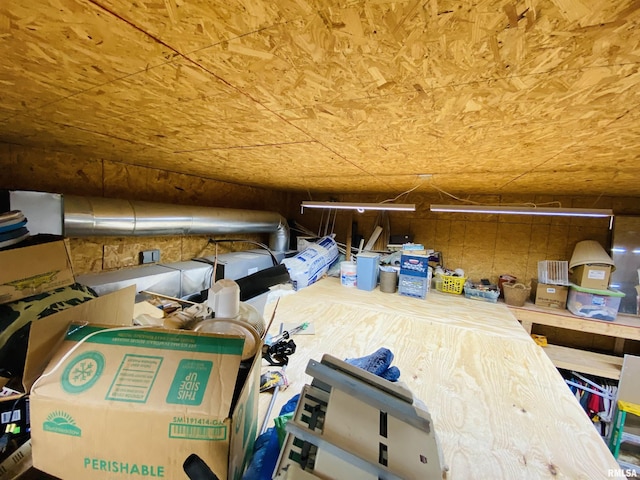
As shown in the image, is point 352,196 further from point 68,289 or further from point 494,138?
point 68,289

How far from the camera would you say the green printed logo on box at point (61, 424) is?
65 centimetres

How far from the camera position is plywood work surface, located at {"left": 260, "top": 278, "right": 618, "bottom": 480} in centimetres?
104

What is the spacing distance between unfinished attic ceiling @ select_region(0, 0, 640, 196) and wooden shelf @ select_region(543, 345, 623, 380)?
2.58m

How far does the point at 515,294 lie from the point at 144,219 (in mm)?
4048

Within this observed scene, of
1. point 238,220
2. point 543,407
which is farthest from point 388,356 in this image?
point 238,220

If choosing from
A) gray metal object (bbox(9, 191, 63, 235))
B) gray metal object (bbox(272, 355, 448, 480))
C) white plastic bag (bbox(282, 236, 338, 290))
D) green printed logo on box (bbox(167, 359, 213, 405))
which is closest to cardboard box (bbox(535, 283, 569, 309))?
white plastic bag (bbox(282, 236, 338, 290))

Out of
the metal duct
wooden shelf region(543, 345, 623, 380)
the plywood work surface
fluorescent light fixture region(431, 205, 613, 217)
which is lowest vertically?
wooden shelf region(543, 345, 623, 380)

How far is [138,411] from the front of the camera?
0.63 meters

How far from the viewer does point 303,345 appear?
5.90 ft

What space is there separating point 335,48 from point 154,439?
1.07 meters

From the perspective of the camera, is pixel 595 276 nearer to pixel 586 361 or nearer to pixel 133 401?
pixel 586 361

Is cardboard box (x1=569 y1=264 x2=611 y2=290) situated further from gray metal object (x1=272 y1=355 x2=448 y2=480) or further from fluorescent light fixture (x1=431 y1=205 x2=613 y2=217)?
gray metal object (x1=272 y1=355 x2=448 y2=480)

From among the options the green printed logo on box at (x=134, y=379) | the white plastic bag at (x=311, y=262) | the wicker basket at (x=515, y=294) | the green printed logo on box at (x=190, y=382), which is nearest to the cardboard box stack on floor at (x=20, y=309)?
the green printed logo on box at (x=134, y=379)

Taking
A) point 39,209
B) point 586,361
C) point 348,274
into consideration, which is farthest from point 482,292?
point 39,209
